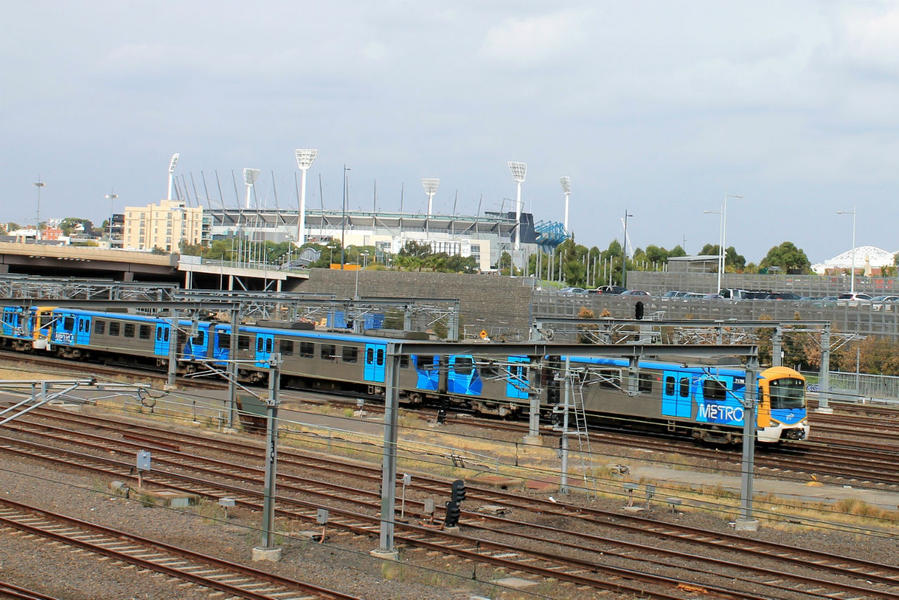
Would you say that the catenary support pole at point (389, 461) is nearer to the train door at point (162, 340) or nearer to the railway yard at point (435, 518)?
the railway yard at point (435, 518)

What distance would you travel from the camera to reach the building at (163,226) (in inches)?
6703

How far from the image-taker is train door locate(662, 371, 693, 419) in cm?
2652

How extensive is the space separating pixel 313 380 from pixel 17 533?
20247 mm

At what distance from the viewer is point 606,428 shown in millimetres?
29016

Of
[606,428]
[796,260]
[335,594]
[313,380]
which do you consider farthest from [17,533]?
[796,260]

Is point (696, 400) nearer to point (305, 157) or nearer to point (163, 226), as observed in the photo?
point (305, 157)

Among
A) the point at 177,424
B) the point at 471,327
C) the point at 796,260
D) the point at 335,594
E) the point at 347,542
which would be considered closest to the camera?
the point at 335,594

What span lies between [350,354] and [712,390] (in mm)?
13483

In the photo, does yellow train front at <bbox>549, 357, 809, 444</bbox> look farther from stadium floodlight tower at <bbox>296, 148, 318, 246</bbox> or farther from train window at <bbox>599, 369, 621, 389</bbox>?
stadium floodlight tower at <bbox>296, 148, 318, 246</bbox>

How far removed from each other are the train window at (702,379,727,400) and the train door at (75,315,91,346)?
29556 mm

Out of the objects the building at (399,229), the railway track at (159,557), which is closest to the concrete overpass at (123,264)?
the railway track at (159,557)

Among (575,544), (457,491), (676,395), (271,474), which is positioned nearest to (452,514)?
(457,491)

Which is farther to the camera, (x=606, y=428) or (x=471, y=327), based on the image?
(x=471, y=327)

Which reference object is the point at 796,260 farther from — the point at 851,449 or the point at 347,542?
the point at 347,542
